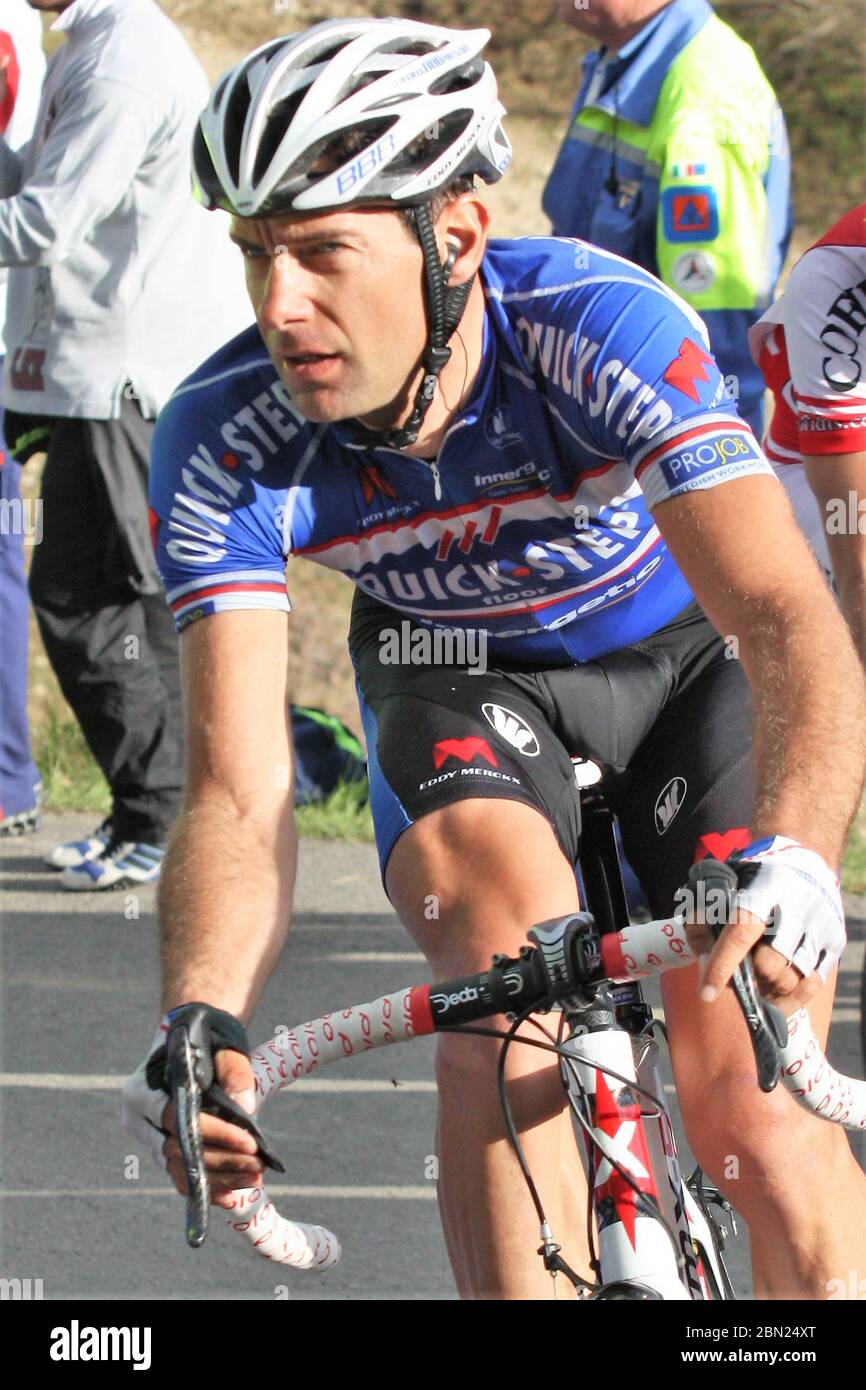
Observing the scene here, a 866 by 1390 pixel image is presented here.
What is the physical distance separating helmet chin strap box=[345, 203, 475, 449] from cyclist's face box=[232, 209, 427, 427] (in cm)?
2

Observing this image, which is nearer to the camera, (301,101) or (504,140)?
(301,101)

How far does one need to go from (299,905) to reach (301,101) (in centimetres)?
388

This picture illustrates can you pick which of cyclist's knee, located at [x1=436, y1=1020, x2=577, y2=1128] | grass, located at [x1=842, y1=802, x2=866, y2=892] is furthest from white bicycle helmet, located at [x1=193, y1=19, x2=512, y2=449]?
grass, located at [x1=842, y1=802, x2=866, y2=892]

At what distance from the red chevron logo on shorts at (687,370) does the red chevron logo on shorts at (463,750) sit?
0.59 meters

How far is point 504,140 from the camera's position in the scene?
3078mm

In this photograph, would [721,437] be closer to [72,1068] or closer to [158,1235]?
[158,1235]

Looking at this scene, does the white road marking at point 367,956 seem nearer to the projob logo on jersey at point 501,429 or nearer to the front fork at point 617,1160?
the projob logo on jersey at point 501,429

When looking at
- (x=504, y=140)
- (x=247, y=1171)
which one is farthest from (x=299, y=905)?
(x=247, y=1171)

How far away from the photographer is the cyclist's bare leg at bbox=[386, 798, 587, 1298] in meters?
2.56

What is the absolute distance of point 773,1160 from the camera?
2723mm

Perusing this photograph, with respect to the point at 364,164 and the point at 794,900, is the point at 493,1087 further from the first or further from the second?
the point at 364,164

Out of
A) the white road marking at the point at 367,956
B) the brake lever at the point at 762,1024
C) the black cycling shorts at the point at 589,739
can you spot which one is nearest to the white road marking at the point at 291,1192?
the white road marking at the point at 367,956

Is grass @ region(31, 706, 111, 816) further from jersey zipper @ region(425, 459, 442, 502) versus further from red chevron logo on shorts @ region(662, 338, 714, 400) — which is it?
red chevron logo on shorts @ region(662, 338, 714, 400)
